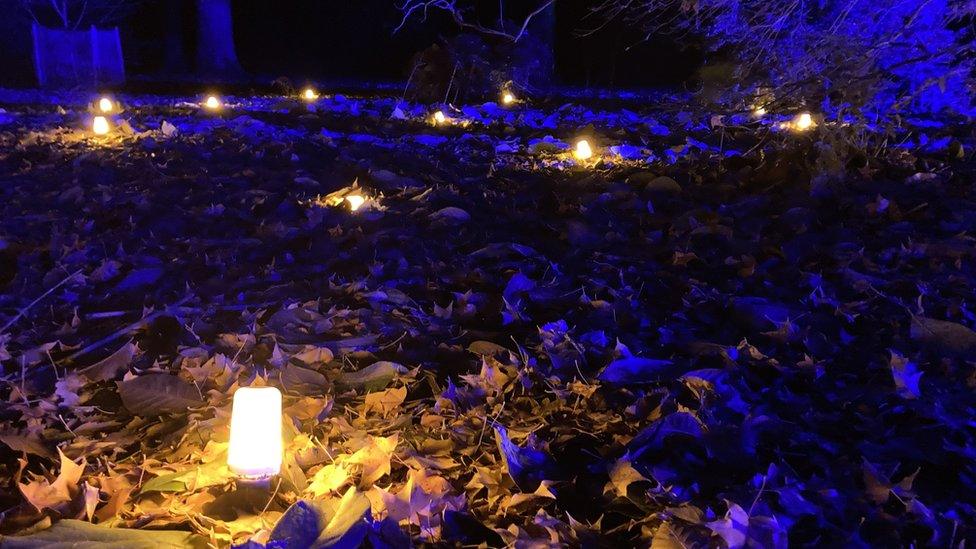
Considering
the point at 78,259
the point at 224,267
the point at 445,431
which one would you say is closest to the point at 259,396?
the point at 445,431

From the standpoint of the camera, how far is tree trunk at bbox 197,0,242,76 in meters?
20.1

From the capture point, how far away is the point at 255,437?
79.0 inches

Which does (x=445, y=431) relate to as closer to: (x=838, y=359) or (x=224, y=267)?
(x=838, y=359)

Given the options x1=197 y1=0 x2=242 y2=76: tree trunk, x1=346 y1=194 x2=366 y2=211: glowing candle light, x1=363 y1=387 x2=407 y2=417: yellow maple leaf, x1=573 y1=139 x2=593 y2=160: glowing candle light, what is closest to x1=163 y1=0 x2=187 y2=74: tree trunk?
x1=197 y1=0 x2=242 y2=76: tree trunk

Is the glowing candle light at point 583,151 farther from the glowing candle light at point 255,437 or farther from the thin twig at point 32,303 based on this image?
the glowing candle light at point 255,437

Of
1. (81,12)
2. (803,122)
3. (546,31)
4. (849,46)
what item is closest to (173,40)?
(81,12)

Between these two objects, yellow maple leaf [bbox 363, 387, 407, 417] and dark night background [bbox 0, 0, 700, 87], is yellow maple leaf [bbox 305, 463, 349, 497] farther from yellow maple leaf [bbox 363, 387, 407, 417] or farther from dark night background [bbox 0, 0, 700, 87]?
dark night background [bbox 0, 0, 700, 87]

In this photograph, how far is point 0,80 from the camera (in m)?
17.6

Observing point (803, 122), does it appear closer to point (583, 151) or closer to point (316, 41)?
point (583, 151)

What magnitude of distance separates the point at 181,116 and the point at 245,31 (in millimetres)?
17311

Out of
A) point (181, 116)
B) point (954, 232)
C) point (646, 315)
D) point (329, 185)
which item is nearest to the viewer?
point (646, 315)

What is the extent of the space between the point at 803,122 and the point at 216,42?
19225 mm

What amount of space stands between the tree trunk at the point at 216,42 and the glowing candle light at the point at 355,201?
1729cm

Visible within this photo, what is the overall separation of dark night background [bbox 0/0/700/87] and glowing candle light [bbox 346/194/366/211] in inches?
587
